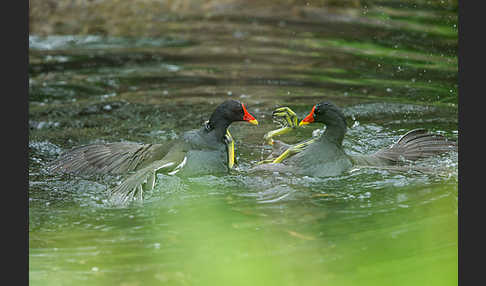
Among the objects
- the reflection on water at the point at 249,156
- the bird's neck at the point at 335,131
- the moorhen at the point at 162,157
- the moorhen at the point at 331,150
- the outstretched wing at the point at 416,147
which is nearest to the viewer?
the reflection on water at the point at 249,156

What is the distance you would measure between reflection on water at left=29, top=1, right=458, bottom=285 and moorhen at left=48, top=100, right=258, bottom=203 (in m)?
0.13

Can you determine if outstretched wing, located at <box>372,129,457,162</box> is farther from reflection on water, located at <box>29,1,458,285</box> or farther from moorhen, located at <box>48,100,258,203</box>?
moorhen, located at <box>48,100,258,203</box>

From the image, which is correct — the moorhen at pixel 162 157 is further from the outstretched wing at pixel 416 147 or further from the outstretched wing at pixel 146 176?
the outstretched wing at pixel 416 147

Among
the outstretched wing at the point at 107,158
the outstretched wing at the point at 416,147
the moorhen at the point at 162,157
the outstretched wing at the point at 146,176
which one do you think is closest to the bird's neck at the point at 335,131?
the outstretched wing at the point at 416,147

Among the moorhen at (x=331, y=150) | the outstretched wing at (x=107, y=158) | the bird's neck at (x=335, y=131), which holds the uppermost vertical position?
the bird's neck at (x=335, y=131)

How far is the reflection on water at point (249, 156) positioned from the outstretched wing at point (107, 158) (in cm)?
18

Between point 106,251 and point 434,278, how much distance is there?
2.47 metres

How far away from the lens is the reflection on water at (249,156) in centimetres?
486

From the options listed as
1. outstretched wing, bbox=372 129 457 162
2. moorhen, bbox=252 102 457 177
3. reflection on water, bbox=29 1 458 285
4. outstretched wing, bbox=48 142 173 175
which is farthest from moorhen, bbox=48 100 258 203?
outstretched wing, bbox=372 129 457 162

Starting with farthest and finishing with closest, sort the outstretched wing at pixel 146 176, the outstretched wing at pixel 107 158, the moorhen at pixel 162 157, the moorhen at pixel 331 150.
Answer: the outstretched wing at pixel 107 158 < the moorhen at pixel 331 150 < the moorhen at pixel 162 157 < the outstretched wing at pixel 146 176

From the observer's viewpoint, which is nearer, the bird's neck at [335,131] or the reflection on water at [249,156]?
the reflection on water at [249,156]

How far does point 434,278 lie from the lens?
4.09 m

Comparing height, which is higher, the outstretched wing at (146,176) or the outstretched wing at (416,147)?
the outstretched wing at (416,147)

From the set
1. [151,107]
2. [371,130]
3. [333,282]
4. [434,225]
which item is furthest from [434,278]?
[151,107]
